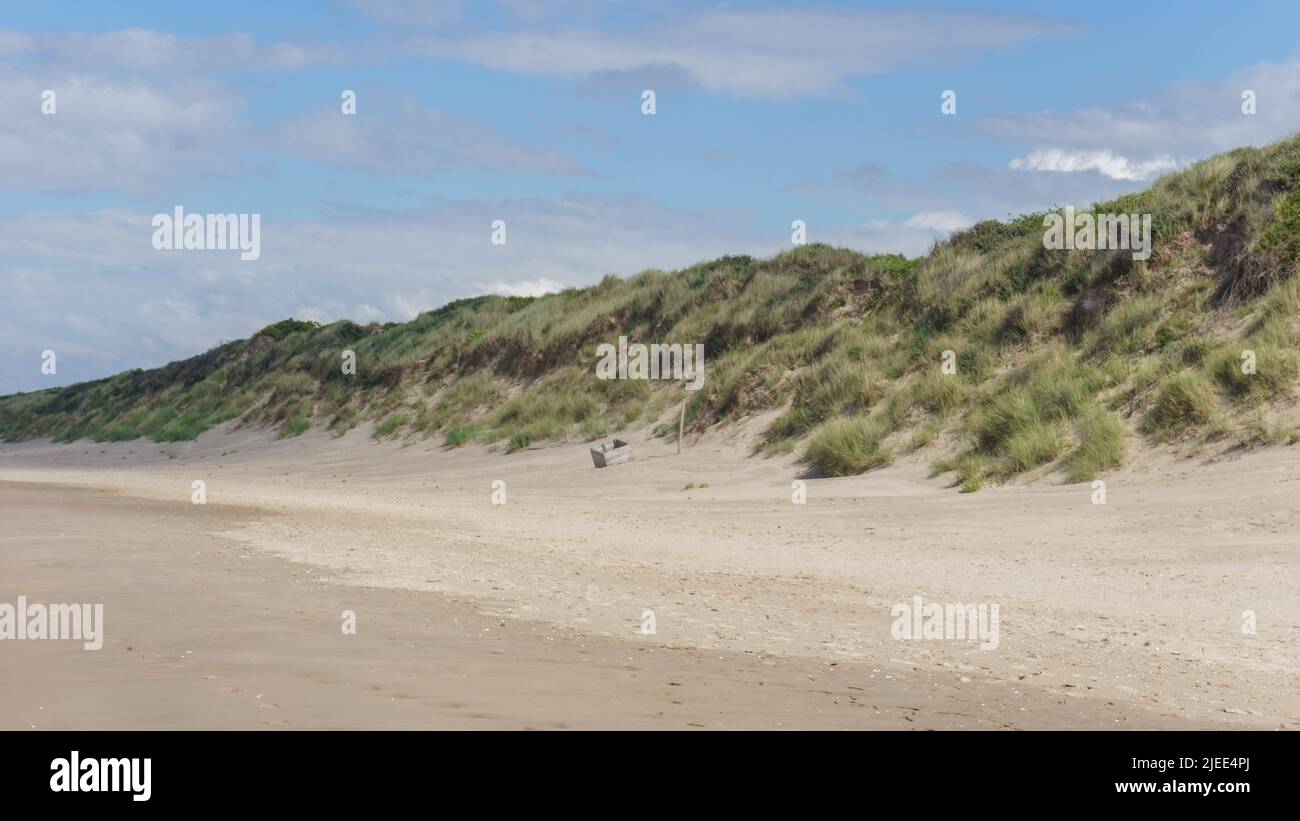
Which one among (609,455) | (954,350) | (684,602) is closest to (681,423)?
(609,455)

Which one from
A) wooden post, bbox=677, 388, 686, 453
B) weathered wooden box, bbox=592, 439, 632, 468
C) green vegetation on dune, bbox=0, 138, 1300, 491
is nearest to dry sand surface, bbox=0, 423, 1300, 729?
green vegetation on dune, bbox=0, 138, 1300, 491

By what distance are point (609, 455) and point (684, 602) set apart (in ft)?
41.6

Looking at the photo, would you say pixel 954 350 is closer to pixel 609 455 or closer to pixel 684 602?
pixel 609 455

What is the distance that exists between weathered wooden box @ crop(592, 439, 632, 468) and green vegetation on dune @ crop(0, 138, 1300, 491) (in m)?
2.02

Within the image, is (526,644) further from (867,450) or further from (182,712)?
(867,450)

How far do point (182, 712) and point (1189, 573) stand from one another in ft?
29.1

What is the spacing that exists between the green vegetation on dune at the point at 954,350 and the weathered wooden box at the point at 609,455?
2.02 m

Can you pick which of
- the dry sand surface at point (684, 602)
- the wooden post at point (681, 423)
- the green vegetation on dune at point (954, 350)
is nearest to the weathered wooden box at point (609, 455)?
the wooden post at point (681, 423)

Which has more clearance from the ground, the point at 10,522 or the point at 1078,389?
the point at 1078,389

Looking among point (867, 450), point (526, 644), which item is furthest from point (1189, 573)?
point (867, 450)

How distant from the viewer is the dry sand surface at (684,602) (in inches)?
226

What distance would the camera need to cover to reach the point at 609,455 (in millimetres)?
22312
